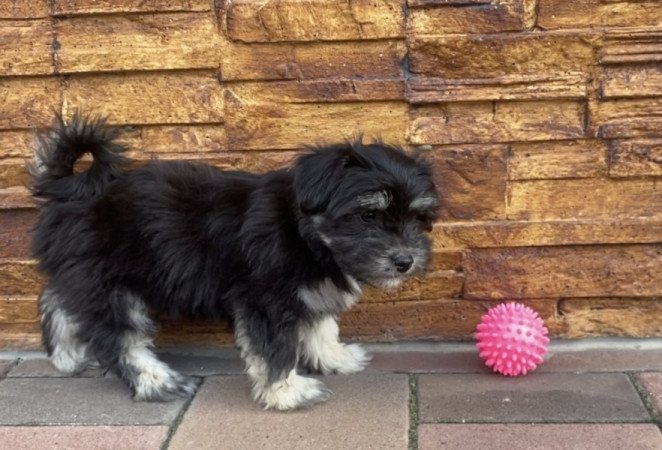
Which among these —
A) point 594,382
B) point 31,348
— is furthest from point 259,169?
point 594,382

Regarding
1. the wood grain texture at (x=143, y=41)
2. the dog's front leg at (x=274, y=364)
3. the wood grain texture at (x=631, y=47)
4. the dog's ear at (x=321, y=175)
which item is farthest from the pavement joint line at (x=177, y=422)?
the wood grain texture at (x=631, y=47)

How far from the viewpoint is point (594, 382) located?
414cm

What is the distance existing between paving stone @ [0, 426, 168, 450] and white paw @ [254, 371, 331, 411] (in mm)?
520

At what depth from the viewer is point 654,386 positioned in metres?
4.04

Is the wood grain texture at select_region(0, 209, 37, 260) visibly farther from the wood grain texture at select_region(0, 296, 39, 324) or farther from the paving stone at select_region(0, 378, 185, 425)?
the paving stone at select_region(0, 378, 185, 425)

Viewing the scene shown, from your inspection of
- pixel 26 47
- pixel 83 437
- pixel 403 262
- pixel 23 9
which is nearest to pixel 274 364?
pixel 403 262

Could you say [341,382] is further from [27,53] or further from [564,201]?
[27,53]

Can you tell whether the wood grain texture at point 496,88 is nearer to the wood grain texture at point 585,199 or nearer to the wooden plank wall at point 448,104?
the wooden plank wall at point 448,104

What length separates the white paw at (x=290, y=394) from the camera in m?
3.93

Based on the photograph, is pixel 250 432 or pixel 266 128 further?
pixel 266 128

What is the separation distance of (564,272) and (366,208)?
1593mm

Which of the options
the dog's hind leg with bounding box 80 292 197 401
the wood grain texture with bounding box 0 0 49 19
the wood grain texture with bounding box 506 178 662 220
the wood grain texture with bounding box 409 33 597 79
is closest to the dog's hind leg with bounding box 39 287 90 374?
the dog's hind leg with bounding box 80 292 197 401

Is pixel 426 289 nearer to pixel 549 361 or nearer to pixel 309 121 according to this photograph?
pixel 549 361

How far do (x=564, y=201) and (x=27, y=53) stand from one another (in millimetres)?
3177
